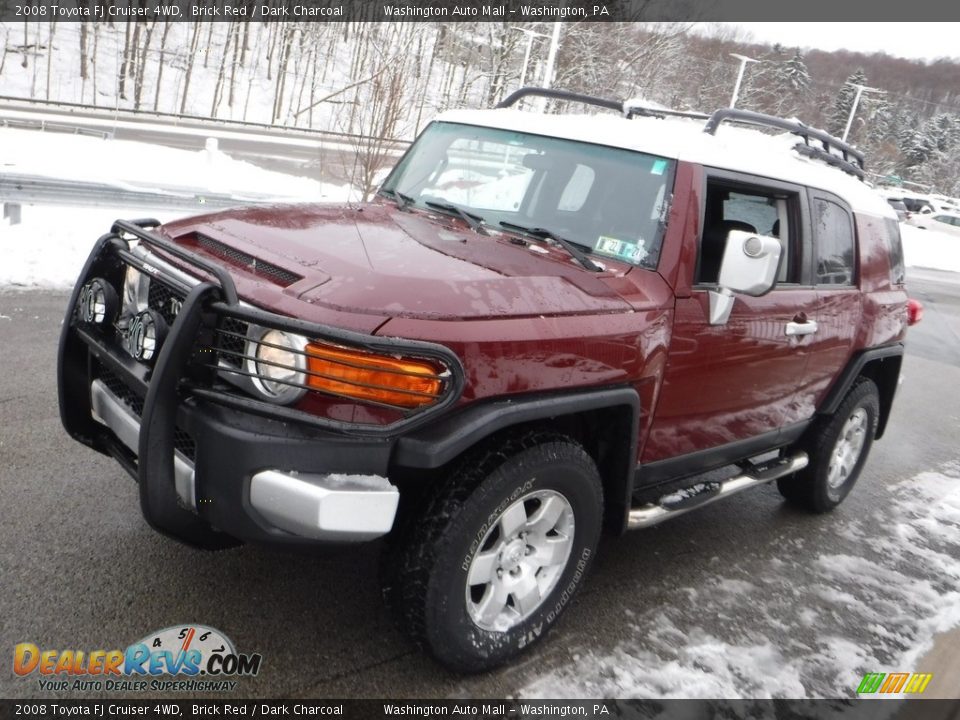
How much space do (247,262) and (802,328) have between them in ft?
8.85

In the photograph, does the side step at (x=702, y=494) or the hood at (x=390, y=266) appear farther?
the side step at (x=702, y=494)

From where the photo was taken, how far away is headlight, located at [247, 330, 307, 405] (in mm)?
2299

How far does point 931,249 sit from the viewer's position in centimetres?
3619

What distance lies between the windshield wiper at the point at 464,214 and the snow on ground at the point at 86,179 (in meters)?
5.54

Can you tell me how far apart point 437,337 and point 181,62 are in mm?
50777

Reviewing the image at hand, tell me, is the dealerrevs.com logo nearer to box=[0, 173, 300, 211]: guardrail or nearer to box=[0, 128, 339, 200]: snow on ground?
box=[0, 173, 300, 211]: guardrail

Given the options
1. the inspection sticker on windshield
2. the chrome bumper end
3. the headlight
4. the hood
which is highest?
the inspection sticker on windshield

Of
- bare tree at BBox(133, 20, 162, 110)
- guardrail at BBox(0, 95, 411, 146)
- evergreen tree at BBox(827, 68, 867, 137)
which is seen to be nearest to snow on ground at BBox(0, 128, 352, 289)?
guardrail at BBox(0, 95, 411, 146)

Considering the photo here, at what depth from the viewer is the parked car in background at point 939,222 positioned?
45.9 metres

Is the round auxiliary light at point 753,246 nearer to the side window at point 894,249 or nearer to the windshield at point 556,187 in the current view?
the windshield at point 556,187

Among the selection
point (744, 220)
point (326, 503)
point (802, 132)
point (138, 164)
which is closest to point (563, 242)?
point (744, 220)

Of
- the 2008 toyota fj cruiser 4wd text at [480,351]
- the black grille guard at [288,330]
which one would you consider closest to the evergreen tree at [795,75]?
the 2008 toyota fj cruiser 4wd text at [480,351]

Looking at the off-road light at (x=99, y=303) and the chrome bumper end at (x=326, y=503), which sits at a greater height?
the off-road light at (x=99, y=303)

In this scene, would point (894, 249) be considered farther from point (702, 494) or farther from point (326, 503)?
point (326, 503)
